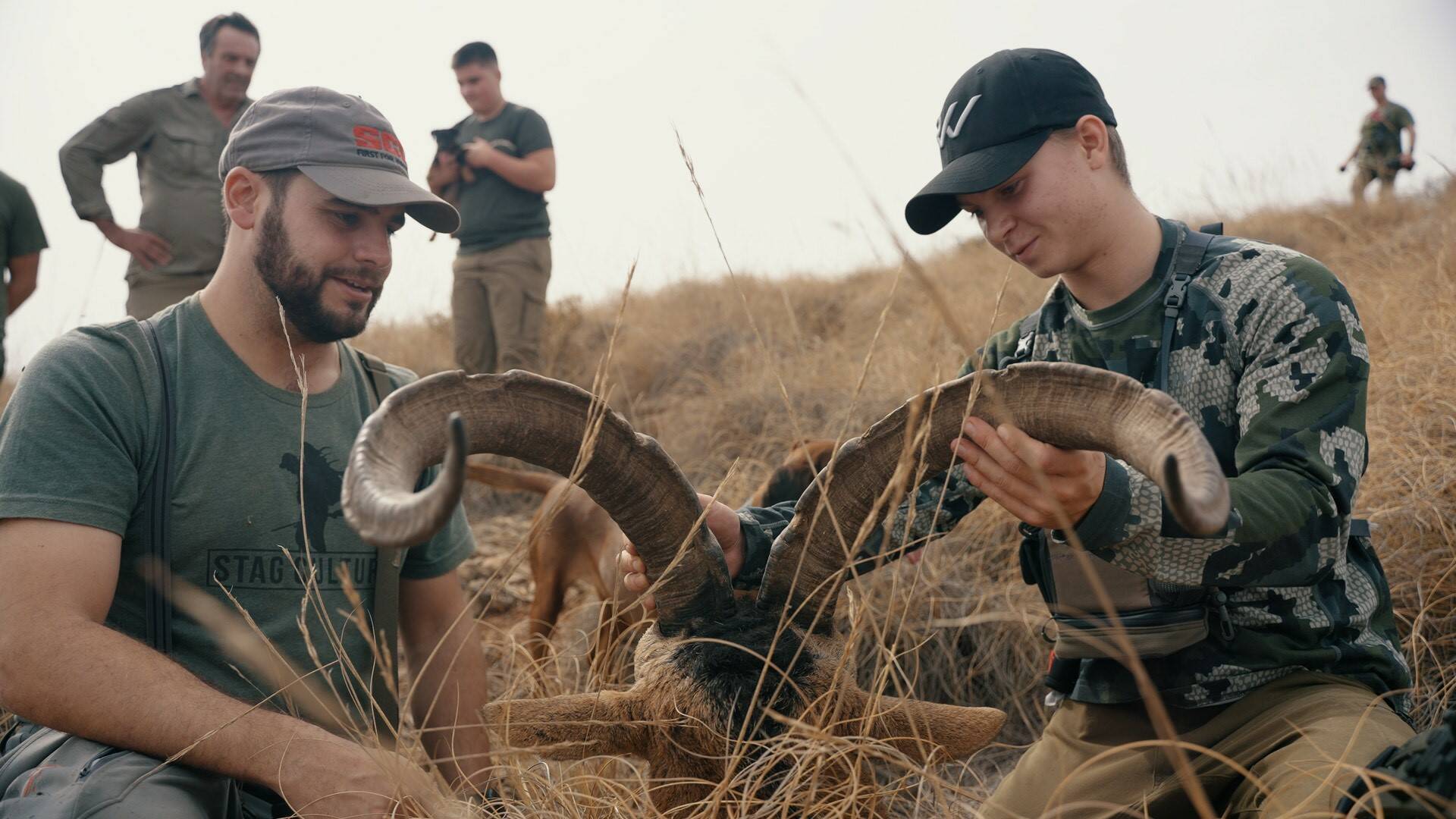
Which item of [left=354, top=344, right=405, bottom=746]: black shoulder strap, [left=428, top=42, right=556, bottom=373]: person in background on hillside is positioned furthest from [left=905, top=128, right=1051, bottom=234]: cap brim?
[left=428, top=42, right=556, bottom=373]: person in background on hillside

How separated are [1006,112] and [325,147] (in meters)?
2.11

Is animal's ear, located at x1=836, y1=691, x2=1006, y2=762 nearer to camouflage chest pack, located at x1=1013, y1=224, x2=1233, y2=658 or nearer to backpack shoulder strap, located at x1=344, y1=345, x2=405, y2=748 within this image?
camouflage chest pack, located at x1=1013, y1=224, x2=1233, y2=658

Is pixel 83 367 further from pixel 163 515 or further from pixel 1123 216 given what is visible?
pixel 1123 216

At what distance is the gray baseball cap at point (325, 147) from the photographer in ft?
10.4

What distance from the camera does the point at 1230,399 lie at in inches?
111

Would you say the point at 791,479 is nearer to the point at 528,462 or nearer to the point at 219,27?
the point at 528,462

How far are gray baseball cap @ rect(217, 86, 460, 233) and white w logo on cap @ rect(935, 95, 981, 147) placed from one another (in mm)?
1677

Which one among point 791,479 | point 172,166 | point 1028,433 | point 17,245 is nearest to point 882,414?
point 791,479

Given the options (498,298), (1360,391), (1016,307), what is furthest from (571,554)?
(1016,307)

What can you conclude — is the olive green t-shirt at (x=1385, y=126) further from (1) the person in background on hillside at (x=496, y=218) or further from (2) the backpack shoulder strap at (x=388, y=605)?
(2) the backpack shoulder strap at (x=388, y=605)

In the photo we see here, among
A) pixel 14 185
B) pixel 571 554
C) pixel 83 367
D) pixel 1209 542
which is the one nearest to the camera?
pixel 1209 542

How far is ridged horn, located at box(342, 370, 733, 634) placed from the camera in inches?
62.7

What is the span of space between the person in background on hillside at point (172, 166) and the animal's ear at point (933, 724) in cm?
555

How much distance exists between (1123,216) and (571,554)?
4007 mm
